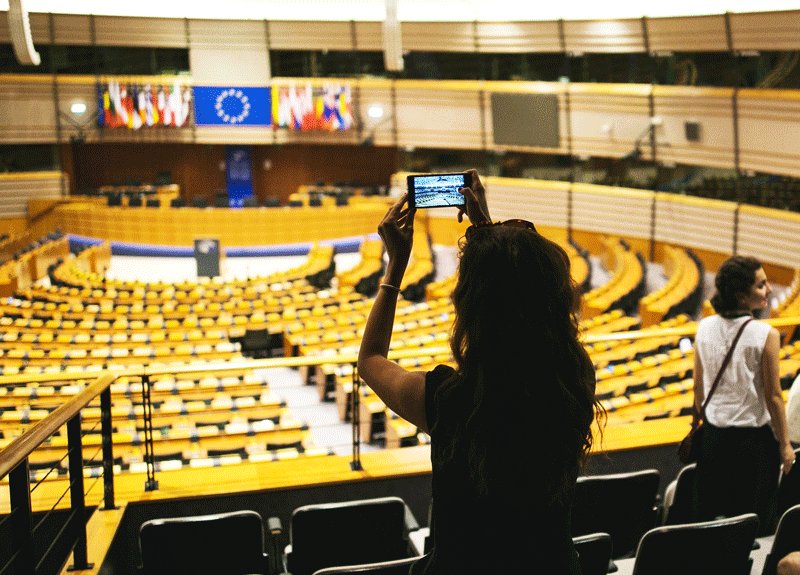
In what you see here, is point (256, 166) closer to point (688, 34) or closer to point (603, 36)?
point (603, 36)

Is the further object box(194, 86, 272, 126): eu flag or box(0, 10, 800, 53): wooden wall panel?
box(194, 86, 272, 126): eu flag

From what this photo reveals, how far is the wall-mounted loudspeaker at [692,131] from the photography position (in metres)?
18.8

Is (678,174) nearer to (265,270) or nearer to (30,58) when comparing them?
(265,270)

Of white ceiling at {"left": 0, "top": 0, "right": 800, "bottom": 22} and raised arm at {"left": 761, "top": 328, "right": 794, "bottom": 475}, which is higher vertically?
white ceiling at {"left": 0, "top": 0, "right": 800, "bottom": 22}

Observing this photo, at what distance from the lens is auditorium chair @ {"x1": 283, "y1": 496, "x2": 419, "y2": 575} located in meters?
3.32

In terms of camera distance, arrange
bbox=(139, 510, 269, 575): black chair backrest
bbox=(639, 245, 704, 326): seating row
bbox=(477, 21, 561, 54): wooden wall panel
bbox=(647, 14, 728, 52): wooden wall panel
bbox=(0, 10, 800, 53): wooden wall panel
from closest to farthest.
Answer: bbox=(139, 510, 269, 575): black chair backrest < bbox=(639, 245, 704, 326): seating row < bbox=(647, 14, 728, 52): wooden wall panel < bbox=(0, 10, 800, 53): wooden wall panel < bbox=(477, 21, 561, 54): wooden wall panel

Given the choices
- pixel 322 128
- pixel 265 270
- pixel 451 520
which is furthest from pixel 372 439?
pixel 322 128

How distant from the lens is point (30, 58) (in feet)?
48.6

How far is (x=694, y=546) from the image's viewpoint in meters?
2.96

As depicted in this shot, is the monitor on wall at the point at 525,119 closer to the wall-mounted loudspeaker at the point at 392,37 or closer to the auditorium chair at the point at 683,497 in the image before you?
the wall-mounted loudspeaker at the point at 392,37

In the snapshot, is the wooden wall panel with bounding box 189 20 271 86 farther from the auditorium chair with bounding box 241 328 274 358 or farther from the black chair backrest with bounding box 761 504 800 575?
the black chair backrest with bounding box 761 504 800 575

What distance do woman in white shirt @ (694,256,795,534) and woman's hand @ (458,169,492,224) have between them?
60.9 inches

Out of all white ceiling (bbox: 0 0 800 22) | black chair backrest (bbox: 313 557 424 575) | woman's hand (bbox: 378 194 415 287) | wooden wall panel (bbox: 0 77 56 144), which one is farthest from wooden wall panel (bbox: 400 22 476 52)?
woman's hand (bbox: 378 194 415 287)

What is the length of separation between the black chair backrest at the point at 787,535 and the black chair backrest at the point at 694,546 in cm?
11
